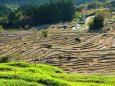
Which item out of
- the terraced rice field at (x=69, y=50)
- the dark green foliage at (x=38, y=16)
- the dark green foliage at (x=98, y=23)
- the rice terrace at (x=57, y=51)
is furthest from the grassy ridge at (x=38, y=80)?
the dark green foliage at (x=38, y=16)

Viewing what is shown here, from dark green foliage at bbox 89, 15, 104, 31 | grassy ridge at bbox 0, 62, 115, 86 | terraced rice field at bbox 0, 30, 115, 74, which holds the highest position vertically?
grassy ridge at bbox 0, 62, 115, 86

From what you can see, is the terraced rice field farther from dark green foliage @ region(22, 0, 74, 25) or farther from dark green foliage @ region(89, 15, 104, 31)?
dark green foliage @ region(22, 0, 74, 25)

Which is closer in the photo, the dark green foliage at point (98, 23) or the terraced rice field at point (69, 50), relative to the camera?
the terraced rice field at point (69, 50)

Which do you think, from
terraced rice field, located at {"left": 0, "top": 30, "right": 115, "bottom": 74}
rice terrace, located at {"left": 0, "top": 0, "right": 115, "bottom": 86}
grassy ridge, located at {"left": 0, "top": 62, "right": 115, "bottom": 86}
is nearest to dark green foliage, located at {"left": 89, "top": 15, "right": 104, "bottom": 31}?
rice terrace, located at {"left": 0, "top": 0, "right": 115, "bottom": 86}

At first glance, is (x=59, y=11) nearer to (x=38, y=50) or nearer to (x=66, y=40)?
(x=66, y=40)

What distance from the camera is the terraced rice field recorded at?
4052cm

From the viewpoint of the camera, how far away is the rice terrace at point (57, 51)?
22819mm

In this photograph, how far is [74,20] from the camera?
98.7 metres

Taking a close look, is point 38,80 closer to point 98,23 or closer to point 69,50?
point 69,50

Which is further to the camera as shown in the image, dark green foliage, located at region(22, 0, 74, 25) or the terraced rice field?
dark green foliage, located at region(22, 0, 74, 25)

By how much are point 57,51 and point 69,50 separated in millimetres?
1832

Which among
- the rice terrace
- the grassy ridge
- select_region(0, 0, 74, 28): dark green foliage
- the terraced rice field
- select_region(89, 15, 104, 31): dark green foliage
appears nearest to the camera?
the grassy ridge

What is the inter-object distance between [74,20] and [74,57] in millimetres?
53048

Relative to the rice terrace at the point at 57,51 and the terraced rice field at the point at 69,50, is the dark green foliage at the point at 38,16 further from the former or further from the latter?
the terraced rice field at the point at 69,50
